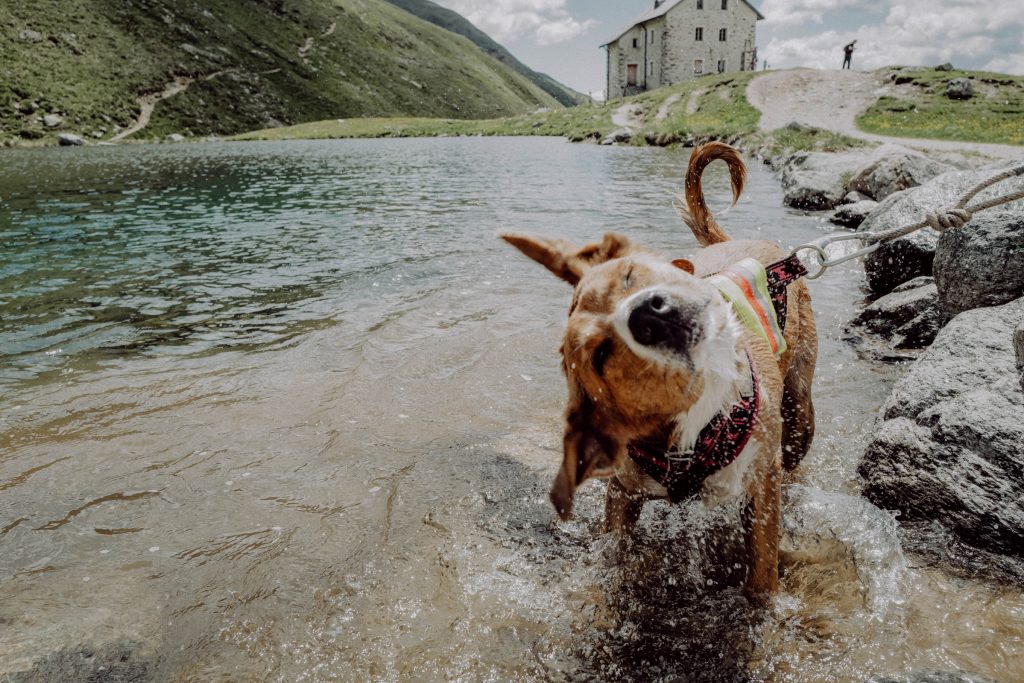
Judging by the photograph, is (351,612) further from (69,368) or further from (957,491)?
(69,368)

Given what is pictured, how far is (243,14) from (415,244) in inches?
5902

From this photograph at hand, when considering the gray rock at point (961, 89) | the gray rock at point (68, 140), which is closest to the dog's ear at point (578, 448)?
the gray rock at point (961, 89)

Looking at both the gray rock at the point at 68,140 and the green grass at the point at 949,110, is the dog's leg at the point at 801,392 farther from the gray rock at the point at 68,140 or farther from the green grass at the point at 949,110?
the gray rock at the point at 68,140

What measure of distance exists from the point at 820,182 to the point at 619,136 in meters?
30.1

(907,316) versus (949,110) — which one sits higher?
(949,110)

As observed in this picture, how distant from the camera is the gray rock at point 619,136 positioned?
43938mm

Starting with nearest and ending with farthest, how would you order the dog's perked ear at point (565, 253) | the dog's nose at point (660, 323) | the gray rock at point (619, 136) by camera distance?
the dog's nose at point (660, 323) → the dog's perked ear at point (565, 253) → the gray rock at point (619, 136)

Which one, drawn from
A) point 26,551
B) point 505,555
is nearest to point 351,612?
point 505,555

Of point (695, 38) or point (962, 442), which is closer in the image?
point (962, 442)

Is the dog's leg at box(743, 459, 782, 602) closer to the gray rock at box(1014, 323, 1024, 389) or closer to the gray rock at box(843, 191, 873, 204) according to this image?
the gray rock at box(1014, 323, 1024, 389)

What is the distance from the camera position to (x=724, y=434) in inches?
115

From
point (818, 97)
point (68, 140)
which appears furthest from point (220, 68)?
point (818, 97)

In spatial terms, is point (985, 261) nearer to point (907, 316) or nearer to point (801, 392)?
point (907, 316)

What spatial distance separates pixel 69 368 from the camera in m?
7.02
